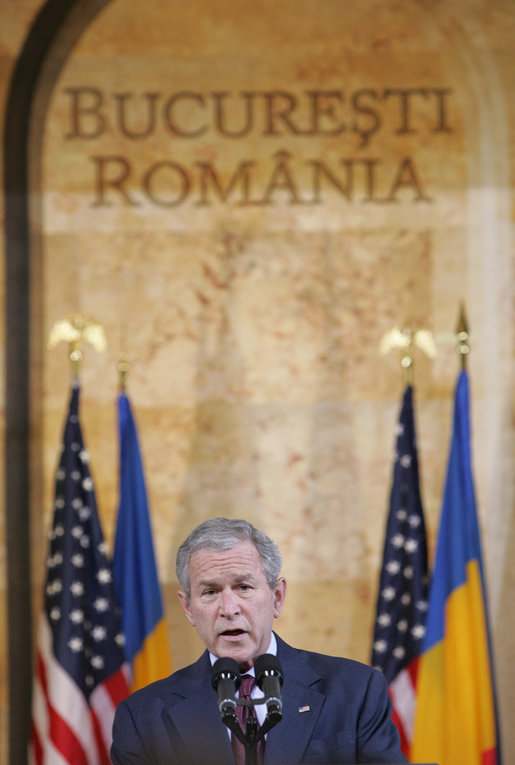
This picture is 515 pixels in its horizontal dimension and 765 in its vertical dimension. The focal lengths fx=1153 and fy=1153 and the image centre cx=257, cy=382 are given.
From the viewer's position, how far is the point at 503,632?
A: 6.98 m

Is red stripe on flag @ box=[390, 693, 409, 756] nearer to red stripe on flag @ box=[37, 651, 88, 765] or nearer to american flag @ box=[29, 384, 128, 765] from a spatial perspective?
american flag @ box=[29, 384, 128, 765]

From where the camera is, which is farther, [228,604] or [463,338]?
[463,338]

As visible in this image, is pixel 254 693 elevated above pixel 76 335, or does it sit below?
below

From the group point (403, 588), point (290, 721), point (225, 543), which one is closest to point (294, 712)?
→ point (290, 721)

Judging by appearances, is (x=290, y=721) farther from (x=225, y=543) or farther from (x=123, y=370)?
(x=123, y=370)

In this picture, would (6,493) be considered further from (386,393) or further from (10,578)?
(386,393)

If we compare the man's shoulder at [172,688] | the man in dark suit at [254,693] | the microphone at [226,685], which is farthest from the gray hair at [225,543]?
the microphone at [226,685]

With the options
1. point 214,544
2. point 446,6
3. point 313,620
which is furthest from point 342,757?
point 446,6

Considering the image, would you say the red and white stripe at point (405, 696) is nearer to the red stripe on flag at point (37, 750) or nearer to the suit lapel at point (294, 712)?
the red stripe on flag at point (37, 750)

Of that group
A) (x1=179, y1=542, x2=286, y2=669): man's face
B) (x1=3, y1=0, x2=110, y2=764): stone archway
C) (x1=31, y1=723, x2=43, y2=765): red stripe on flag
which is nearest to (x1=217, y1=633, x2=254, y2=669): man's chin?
(x1=179, y1=542, x2=286, y2=669): man's face

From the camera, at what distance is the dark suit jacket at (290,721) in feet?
11.0

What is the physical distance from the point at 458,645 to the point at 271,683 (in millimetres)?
3703

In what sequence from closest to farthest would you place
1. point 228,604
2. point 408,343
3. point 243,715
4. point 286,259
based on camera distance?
point 243,715, point 228,604, point 408,343, point 286,259

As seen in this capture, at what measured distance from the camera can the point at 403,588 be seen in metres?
6.49
